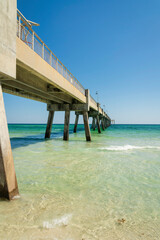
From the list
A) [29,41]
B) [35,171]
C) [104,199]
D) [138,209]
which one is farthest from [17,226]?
[29,41]

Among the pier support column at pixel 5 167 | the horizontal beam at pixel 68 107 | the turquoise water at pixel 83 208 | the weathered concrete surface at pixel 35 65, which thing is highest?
the weathered concrete surface at pixel 35 65

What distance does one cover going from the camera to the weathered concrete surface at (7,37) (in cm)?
464

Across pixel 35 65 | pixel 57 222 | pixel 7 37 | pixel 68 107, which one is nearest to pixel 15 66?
pixel 7 37

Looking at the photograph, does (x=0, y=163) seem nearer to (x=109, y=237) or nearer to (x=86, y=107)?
(x=109, y=237)

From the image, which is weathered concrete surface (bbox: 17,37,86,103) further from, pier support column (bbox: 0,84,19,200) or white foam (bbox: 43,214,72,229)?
white foam (bbox: 43,214,72,229)

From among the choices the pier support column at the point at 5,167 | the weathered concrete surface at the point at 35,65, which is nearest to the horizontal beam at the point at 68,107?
the weathered concrete surface at the point at 35,65

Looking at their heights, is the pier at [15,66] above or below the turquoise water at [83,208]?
above

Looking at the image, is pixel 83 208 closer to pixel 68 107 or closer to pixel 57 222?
pixel 57 222

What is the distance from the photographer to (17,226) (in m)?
3.23

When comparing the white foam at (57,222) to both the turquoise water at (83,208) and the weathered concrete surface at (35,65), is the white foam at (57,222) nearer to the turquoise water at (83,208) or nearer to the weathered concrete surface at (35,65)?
the turquoise water at (83,208)

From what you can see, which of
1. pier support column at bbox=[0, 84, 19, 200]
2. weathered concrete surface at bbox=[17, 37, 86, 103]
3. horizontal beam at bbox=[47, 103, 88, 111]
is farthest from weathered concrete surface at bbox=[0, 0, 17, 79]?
horizontal beam at bbox=[47, 103, 88, 111]

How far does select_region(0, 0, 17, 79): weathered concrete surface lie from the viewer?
4.64 meters

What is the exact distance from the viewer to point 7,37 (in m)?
4.88

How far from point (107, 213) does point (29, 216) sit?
1832mm
